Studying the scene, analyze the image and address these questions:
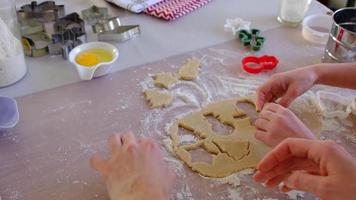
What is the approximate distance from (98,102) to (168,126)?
176 mm

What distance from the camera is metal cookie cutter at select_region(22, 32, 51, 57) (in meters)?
1.12

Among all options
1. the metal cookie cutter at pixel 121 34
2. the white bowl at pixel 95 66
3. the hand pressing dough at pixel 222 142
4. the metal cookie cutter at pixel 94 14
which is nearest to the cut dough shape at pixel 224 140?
the hand pressing dough at pixel 222 142

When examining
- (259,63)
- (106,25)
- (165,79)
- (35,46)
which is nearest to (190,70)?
(165,79)

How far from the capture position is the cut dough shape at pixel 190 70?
1.05 meters

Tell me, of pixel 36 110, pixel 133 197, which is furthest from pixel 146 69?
pixel 133 197

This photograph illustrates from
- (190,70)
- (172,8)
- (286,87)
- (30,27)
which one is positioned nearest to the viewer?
(286,87)

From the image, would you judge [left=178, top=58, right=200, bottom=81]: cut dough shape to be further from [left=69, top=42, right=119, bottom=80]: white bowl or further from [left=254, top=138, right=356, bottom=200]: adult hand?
[left=254, top=138, right=356, bottom=200]: adult hand

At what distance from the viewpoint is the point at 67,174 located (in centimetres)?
82

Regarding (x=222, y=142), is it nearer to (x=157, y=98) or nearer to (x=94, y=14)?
(x=157, y=98)

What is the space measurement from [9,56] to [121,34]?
30 cm

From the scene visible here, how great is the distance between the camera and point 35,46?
1.12 m

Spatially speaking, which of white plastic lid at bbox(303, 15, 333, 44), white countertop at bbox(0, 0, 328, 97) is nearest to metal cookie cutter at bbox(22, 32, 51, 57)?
white countertop at bbox(0, 0, 328, 97)

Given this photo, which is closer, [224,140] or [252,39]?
[224,140]

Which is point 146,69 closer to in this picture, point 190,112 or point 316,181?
point 190,112
